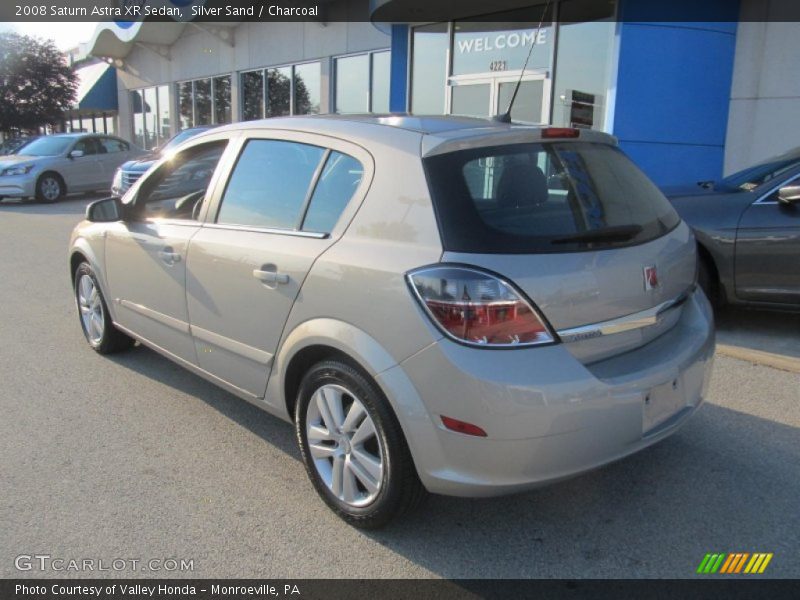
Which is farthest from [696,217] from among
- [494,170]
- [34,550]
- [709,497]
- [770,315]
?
[34,550]

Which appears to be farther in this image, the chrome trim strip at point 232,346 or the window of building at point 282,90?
the window of building at point 282,90

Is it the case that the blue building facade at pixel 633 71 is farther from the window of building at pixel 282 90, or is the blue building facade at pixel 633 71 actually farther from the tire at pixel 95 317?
the tire at pixel 95 317

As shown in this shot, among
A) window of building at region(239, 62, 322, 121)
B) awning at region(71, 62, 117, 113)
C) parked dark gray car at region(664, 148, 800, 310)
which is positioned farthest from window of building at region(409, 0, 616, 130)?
awning at region(71, 62, 117, 113)

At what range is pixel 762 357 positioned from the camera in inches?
185

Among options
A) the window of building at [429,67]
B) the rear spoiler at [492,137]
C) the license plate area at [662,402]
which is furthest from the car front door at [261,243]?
the window of building at [429,67]

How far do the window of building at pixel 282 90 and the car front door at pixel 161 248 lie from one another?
13.2 meters

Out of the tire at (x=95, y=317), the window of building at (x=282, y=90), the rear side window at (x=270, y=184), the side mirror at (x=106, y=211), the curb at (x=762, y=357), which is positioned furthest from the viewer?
the window of building at (x=282, y=90)

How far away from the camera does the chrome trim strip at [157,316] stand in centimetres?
365

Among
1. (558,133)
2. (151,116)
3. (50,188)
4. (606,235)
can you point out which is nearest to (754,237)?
(558,133)

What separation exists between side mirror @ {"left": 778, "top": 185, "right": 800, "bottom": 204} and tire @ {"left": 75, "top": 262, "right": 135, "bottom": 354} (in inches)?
193

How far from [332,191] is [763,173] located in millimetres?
4196

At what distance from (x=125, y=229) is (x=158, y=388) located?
40.8 inches

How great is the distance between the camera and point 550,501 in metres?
2.97

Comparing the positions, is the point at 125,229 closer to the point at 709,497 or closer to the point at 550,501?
the point at 550,501
